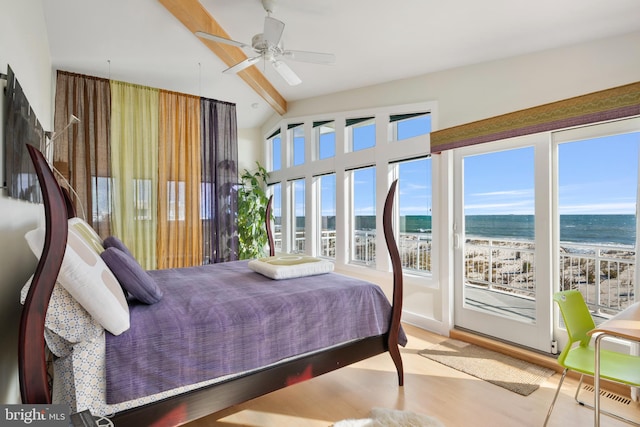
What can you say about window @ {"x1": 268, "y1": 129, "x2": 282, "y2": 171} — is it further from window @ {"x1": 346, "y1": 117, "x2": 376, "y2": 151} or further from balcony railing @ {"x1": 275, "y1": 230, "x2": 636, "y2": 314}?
balcony railing @ {"x1": 275, "y1": 230, "x2": 636, "y2": 314}

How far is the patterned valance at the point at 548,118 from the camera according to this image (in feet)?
7.07

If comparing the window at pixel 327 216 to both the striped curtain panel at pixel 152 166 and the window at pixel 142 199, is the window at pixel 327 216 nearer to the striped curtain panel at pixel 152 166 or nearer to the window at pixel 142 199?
the striped curtain panel at pixel 152 166

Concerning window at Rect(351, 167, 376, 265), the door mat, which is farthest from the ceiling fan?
the door mat

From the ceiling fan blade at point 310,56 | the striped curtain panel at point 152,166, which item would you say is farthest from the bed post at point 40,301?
the striped curtain panel at point 152,166

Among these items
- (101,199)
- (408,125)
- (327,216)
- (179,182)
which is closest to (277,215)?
(327,216)

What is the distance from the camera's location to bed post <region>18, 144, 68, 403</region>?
3.45 ft

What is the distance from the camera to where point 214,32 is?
292 cm

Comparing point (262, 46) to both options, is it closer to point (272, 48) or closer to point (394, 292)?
point (272, 48)

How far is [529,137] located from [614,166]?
2.06ft

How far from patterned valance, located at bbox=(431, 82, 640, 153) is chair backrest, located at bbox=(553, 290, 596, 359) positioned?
4.20 ft

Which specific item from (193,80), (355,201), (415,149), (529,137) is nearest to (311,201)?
(355,201)

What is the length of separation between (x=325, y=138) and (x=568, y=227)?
10.8ft

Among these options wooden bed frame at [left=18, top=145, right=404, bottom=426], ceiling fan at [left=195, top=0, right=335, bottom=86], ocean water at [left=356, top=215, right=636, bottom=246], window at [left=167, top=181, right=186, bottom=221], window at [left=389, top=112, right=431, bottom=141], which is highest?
ceiling fan at [left=195, top=0, right=335, bottom=86]

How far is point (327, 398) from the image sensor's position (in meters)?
2.21
